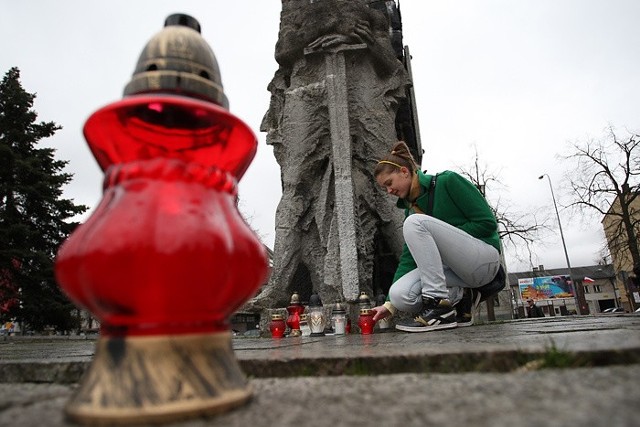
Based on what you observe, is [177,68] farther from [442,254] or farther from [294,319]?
[294,319]

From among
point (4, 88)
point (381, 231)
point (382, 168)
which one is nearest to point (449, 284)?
point (382, 168)

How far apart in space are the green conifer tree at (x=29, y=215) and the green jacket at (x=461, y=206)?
15.1m

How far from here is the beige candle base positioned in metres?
0.64

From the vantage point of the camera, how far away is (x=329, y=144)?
5.47 metres

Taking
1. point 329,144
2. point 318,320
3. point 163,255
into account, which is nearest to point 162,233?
point 163,255

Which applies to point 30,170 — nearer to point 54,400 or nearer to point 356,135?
point 356,135

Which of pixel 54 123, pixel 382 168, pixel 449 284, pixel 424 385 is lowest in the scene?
pixel 424 385

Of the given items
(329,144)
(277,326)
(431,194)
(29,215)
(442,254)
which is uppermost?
(29,215)

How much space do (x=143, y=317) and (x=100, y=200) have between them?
298 mm

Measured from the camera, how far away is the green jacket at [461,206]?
3166 millimetres

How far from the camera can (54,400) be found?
87cm

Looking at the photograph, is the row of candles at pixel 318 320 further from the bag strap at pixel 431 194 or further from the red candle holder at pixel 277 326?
the bag strap at pixel 431 194

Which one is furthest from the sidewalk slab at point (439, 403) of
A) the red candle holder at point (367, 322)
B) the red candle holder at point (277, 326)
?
the red candle holder at point (277, 326)

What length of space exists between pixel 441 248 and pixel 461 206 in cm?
39
